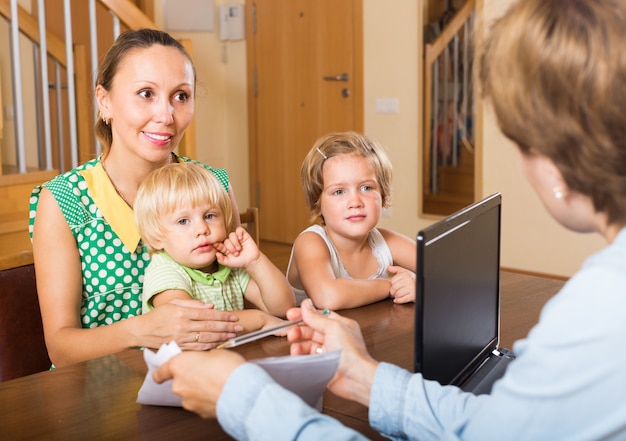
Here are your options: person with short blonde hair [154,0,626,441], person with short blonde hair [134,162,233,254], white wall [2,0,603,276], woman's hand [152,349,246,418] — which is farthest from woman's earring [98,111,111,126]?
white wall [2,0,603,276]

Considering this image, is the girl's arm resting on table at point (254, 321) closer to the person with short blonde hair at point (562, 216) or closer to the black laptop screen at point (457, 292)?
the black laptop screen at point (457, 292)

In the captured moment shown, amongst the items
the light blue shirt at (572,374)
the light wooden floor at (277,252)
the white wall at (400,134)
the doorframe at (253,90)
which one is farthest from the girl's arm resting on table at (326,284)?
the doorframe at (253,90)

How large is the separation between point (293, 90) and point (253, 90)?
1.48ft

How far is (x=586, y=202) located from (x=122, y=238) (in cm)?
113

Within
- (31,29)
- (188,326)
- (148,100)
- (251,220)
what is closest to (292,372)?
(188,326)

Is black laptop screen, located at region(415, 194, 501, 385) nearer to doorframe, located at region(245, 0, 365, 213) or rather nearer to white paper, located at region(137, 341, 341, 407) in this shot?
white paper, located at region(137, 341, 341, 407)

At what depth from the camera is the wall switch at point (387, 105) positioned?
569 cm

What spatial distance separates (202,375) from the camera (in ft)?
3.34

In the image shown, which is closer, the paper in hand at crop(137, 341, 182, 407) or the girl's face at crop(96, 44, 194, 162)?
the paper in hand at crop(137, 341, 182, 407)

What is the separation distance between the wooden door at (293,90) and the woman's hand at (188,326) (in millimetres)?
4494

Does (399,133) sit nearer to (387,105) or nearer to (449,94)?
(387,105)

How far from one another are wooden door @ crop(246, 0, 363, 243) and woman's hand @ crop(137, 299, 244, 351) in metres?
4.49

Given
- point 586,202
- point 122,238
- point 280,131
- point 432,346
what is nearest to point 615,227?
point 586,202

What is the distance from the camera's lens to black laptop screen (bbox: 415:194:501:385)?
1127 mm
